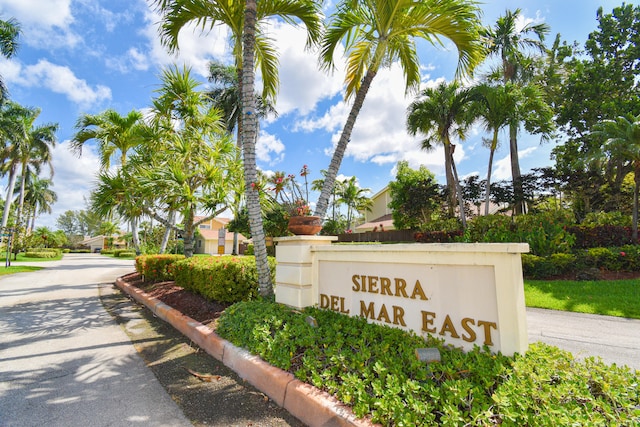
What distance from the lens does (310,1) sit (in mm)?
5578

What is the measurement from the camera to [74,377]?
11.5ft

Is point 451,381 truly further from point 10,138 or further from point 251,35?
point 10,138

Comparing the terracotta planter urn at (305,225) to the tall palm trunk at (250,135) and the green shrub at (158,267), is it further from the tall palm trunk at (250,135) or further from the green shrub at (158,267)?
the green shrub at (158,267)

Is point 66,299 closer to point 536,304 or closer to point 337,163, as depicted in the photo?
point 337,163

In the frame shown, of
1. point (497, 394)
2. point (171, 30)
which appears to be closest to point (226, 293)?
point (497, 394)

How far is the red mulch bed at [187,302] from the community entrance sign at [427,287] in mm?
1658

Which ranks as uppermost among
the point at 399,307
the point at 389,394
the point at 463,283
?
the point at 463,283

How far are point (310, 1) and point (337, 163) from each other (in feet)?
9.59

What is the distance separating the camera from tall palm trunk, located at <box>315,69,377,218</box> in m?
5.85

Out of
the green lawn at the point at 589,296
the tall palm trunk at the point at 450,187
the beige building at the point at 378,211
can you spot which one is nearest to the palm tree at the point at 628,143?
the green lawn at the point at 589,296

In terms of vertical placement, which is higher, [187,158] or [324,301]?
[187,158]

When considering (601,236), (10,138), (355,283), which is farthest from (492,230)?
(10,138)

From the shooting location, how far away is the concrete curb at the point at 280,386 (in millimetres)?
2311

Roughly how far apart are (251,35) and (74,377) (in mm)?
5235
